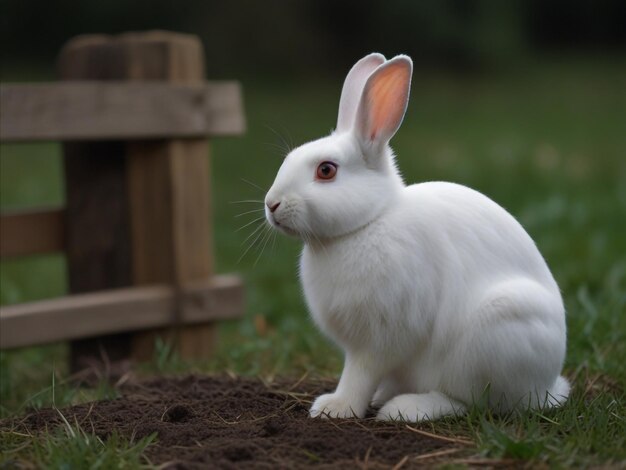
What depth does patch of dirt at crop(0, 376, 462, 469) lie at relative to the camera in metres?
2.63

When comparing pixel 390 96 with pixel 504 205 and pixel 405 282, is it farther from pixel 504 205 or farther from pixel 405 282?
pixel 504 205

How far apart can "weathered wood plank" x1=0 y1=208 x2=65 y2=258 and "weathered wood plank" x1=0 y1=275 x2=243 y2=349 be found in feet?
1.02

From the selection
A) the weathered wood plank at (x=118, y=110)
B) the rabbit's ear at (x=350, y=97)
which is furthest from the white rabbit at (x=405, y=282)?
the weathered wood plank at (x=118, y=110)

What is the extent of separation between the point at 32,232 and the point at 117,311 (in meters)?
0.58

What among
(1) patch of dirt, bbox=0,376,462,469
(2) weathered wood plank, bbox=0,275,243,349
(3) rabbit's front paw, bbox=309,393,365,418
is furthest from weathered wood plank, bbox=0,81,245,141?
(3) rabbit's front paw, bbox=309,393,365,418

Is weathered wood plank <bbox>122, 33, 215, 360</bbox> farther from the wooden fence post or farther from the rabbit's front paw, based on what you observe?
the rabbit's front paw

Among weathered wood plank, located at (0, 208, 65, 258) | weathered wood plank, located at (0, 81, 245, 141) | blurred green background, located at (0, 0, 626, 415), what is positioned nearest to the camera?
weathered wood plank, located at (0, 81, 245, 141)

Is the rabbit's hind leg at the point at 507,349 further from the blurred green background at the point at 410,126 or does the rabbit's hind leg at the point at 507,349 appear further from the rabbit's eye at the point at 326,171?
the blurred green background at the point at 410,126

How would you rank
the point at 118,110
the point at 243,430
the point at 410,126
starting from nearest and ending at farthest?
the point at 243,430 → the point at 118,110 → the point at 410,126

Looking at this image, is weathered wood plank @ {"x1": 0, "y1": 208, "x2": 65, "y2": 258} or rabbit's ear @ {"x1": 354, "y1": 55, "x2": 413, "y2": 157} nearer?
rabbit's ear @ {"x1": 354, "y1": 55, "x2": 413, "y2": 157}

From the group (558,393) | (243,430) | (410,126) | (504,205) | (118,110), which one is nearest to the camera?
(243,430)

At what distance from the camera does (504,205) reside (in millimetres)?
7051

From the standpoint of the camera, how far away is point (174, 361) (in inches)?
164

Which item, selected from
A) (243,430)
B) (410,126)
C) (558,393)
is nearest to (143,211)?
(243,430)
